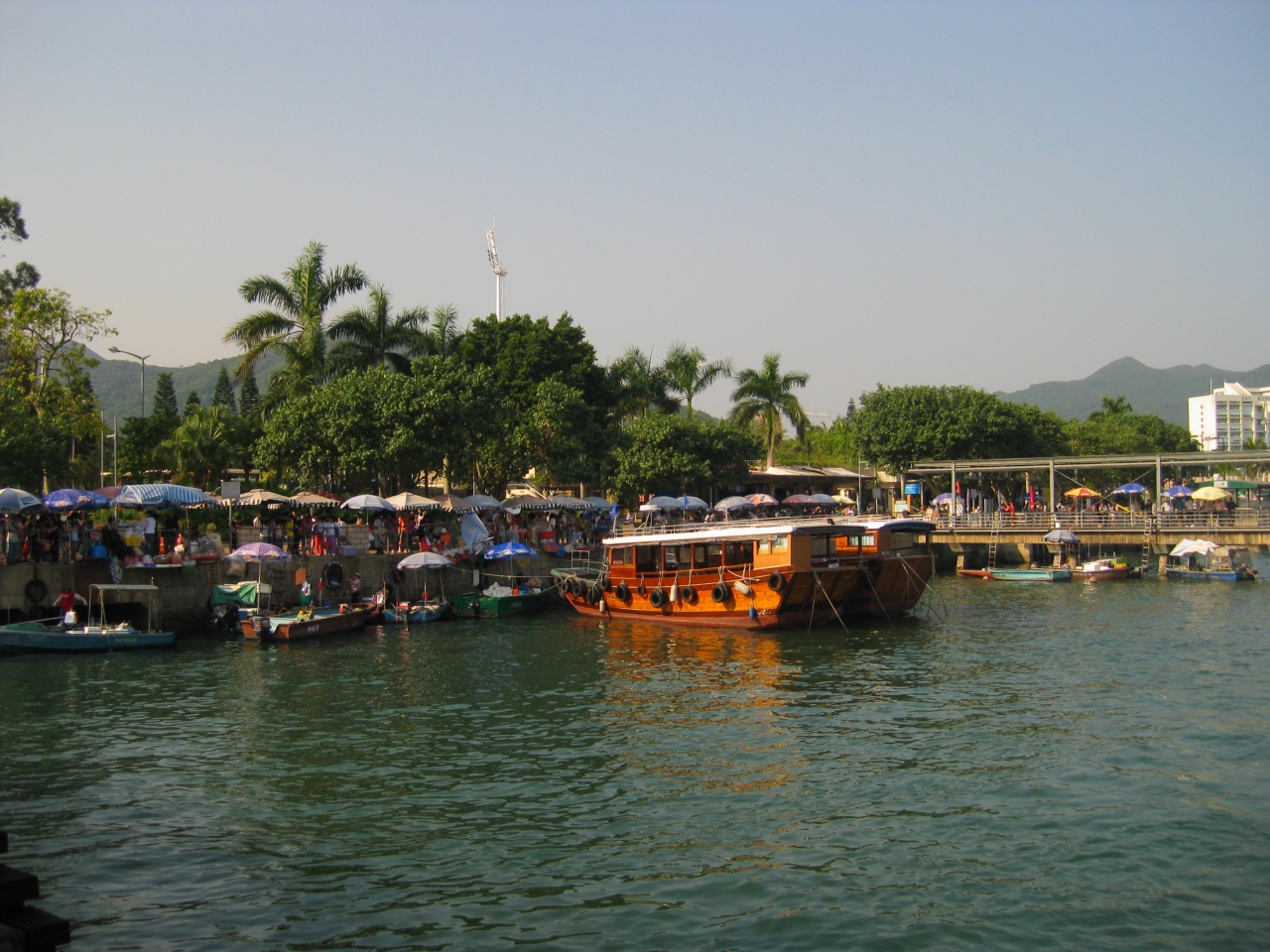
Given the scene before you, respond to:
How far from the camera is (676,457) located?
50375 millimetres

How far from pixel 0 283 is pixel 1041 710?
43.4 m

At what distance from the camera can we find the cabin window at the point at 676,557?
107ft

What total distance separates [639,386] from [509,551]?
24.1 m

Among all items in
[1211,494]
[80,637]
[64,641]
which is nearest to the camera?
[64,641]

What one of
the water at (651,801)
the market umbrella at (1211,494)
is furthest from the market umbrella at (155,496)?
the market umbrella at (1211,494)

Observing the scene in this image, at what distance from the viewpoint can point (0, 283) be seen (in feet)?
141

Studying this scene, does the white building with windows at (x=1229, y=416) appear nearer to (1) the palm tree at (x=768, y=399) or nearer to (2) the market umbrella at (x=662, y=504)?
(1) the palm tree at (x=768, y=399)

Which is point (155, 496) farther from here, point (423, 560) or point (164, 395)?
point (164, 395)

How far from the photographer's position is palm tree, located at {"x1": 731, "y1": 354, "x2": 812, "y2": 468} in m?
61.0

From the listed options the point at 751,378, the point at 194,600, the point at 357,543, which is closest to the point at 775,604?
the point at 357,543

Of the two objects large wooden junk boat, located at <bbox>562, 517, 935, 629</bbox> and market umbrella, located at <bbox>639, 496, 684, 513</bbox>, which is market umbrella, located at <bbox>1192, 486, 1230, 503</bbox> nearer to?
large wooden junk boat, located at <bbox>562, 517, 935, 629</bbox>

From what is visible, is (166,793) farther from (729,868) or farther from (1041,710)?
(1041,710)

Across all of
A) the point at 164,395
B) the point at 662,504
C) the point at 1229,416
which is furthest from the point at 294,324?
the point at 1229,416

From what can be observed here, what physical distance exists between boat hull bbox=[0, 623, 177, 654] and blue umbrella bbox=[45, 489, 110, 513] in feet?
11.3
